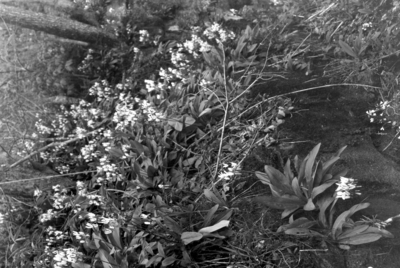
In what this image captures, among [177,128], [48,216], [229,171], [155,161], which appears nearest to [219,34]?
[177,128]

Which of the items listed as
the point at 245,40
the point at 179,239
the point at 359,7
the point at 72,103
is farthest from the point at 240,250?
the point at 359,7

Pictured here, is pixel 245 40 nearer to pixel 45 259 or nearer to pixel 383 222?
pixel 383 222

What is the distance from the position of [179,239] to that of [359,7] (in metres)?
3.54

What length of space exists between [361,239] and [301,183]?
0.61m

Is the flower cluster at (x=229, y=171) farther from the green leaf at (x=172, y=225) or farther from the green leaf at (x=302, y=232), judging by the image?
the green leaf at (x=302, y=232)

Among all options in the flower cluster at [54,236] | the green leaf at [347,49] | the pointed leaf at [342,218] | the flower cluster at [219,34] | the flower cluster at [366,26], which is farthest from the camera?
the flower cluster at [219,34]

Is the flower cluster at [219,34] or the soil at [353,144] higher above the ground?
the flower cluster at [219,34]

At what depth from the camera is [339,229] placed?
2.65m

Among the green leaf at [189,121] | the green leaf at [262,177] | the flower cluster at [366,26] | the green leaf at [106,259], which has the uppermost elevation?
the flower cluster at [366,26]

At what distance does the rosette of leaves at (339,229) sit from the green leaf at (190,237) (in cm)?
63

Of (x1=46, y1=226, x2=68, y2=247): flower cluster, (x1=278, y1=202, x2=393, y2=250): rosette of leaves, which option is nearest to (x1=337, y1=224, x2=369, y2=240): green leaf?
(x1=278, y1=202, x2=393, y2=250): rosette of leaves

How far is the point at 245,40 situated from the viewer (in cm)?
449

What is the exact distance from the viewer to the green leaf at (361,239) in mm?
2537

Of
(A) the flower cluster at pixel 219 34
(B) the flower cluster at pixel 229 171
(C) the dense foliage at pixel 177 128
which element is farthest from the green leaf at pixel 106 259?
(A) the flower cluster at pixel 219 34
